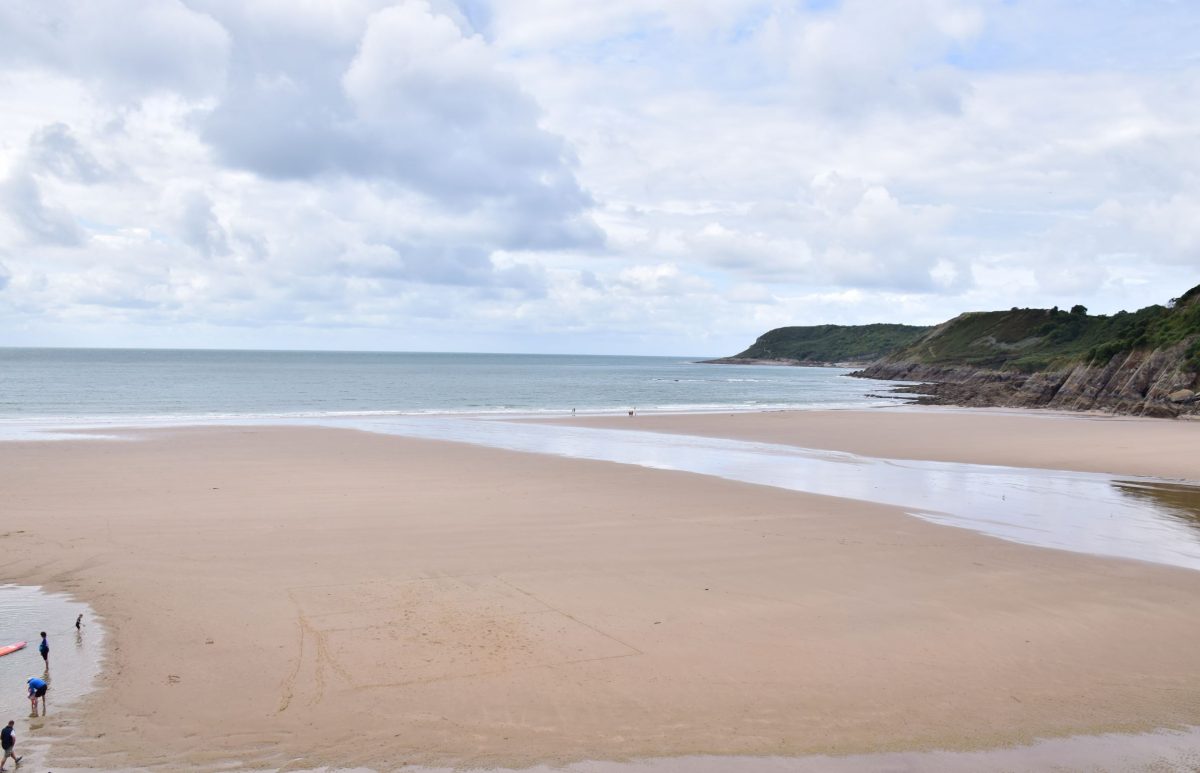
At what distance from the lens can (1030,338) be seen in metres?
118

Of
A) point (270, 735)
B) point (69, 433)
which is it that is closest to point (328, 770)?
point (270, 735)

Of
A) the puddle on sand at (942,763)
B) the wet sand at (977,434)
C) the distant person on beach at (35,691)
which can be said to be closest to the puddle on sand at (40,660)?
the distant person on beach at (35,691)

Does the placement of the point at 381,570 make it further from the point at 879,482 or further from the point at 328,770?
the point at 879,482

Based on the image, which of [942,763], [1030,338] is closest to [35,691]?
[942,763]

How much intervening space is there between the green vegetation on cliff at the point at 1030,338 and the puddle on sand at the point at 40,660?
70770mm

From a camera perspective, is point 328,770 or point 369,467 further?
point 369,467

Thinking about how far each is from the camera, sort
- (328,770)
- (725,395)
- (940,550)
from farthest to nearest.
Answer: (725,395) → (940,550) → (328,770)

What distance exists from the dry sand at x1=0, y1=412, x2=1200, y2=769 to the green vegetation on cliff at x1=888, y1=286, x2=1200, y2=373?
6004 centimetres

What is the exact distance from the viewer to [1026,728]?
26.5 feet

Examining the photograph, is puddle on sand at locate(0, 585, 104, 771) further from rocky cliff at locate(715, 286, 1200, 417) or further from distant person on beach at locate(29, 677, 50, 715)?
rocky cliff at locate(715, 286, 1200, 417)

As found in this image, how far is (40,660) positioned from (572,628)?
6503 millimetres

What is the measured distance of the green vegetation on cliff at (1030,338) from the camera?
66312 millimetres

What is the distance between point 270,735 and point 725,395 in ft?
A: 265

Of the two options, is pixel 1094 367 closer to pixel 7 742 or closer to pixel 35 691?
pixel 35 691
